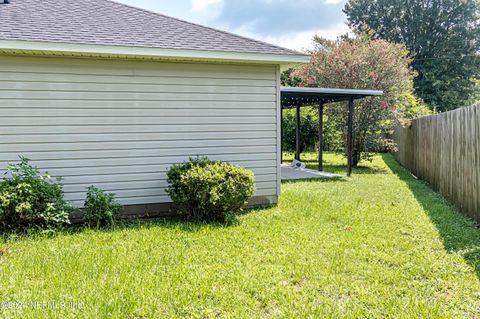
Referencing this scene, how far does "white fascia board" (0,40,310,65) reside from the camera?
488 centimetres

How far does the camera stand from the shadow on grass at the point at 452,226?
13.3 feet

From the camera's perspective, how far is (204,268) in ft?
11.9

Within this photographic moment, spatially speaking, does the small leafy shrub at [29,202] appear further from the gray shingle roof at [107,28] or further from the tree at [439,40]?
the tree at [439,40]

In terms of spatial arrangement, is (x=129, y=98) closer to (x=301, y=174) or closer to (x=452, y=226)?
(x=452, y=226)

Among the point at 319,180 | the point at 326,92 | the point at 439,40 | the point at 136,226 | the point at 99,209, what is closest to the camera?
the point at 99,209

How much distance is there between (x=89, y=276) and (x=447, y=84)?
2992cm

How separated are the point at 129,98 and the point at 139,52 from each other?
72 centimetres

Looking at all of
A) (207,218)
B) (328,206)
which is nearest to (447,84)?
(328,206)

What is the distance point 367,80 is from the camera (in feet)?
39.8

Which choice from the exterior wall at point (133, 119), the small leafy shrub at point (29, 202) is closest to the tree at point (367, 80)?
the exterior wall at point (133, 119)

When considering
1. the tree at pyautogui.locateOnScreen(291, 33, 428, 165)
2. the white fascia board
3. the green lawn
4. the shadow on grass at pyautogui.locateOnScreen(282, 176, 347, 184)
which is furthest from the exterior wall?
the tree at pyautogui.locateOnScreen(291, 33, 428, 165)

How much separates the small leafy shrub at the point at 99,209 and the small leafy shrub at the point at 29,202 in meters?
0.27

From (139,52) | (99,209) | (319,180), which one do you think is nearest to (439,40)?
(319,180)

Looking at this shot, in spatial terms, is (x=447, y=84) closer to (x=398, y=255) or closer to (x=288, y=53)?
(x=288, y=53)
